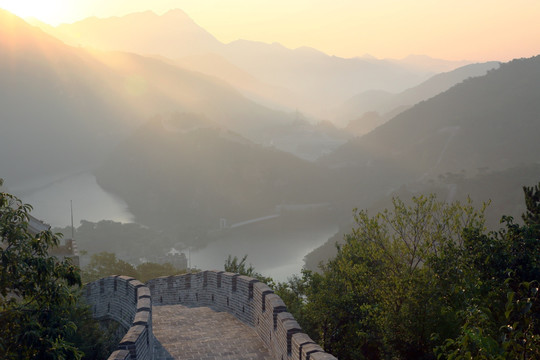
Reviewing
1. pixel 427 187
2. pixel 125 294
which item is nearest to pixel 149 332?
pixel 125 294

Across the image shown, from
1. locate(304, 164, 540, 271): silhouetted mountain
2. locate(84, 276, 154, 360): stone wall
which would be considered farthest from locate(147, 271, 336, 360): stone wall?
locate(304, 164, 540, 271): silhouetted mountain

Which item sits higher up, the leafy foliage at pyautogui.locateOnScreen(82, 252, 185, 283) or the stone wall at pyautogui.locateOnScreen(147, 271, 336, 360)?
the stone wall at pyautogui.locateOnScreen(147, 271, 336, 360)

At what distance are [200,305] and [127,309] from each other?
2.41 metres

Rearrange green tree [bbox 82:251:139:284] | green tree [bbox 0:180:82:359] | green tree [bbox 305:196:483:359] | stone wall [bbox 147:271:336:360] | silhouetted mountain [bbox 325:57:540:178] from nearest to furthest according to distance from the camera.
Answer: green tree [bbox 0:180:82:359] → stone wall [bbox 147:271:336:360] → green tree [bbox 305:196:483:359] → green tree [bbox 82:251:139:284] → silhouetted mountain [bbox 325:57:540:178]

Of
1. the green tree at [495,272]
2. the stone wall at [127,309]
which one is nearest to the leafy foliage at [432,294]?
the green tree at [495,272]

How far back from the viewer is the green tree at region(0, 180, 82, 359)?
8828 mm

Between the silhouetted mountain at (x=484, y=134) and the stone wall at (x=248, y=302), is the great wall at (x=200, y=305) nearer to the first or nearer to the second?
the stone wall at (x=248, y=302)

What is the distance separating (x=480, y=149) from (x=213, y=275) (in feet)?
564

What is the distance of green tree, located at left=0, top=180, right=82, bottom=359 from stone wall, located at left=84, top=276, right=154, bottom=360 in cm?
113

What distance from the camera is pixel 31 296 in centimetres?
937

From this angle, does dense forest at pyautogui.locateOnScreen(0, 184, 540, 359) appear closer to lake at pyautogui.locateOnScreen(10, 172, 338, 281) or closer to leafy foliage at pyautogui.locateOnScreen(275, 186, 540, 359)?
leafy foliage at pyautogui.locateOnScreen(275, 186, 540, 359)

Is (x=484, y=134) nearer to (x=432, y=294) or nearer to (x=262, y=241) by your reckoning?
(x=262, y=241)

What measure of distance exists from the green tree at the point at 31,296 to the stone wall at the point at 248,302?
3859mm

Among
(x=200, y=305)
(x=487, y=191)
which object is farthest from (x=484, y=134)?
(x=200, y=305)
